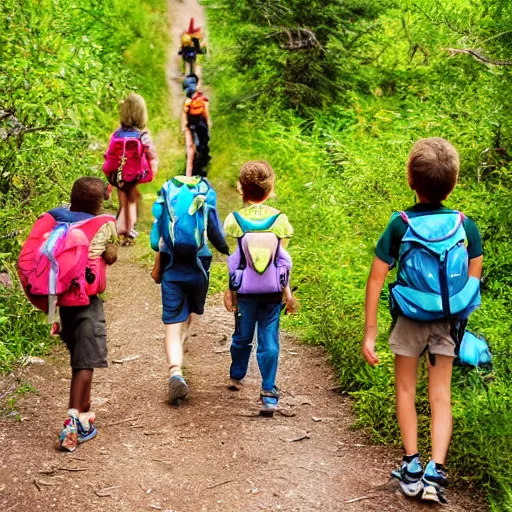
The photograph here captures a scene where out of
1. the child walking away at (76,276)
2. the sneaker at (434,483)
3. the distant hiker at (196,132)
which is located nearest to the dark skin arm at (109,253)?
the child walking away at (76,276)

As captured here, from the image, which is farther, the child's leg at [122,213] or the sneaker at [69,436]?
the child's leg at [122,213]

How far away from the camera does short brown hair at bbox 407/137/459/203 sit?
4.28m

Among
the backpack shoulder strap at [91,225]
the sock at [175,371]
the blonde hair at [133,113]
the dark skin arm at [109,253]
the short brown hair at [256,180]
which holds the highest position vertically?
the blonde hair at [133,113]

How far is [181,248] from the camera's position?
5.76 meters

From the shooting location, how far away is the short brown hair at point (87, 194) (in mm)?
5234

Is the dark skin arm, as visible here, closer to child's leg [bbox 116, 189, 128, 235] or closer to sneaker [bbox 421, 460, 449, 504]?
sneaker [bbox 421, 460, 449, 504]

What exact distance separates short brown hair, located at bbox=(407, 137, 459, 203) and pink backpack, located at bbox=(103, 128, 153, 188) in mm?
6031

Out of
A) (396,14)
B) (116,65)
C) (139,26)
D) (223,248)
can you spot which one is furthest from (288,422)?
(139,26)

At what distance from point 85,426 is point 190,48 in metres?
12.2

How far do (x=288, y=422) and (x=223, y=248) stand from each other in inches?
52.0

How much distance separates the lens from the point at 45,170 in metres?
7.39

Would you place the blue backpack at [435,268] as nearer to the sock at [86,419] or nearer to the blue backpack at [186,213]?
the blue backpack at [186,213]

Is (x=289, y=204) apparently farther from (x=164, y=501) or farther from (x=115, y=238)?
(x=164, y=501)

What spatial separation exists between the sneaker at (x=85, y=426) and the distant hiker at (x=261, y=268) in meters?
1.19
